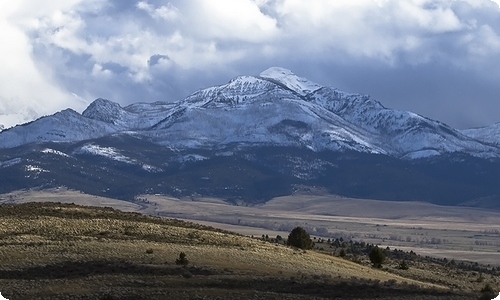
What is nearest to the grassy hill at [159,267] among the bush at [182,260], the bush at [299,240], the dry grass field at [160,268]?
the dry grass field at [160,268]

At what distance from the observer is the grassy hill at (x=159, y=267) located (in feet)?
189

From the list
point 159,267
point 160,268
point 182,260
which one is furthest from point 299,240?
point 160,268

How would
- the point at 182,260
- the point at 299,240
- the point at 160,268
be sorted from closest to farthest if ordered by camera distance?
1. the point at 160,268
2. the point at 182,260
3. the point at 299,240

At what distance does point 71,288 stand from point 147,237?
727 inches

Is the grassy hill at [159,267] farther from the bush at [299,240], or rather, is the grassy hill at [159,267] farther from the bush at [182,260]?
the bush at [299,240]

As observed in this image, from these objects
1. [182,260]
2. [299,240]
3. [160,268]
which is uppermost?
[299,240]

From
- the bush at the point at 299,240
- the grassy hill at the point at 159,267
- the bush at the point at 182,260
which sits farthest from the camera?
the bush at the point at 299,240

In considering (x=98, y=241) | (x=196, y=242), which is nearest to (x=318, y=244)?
(x=196, y=242)

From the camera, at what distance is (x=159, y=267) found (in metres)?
63.4

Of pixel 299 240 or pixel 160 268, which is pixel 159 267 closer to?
pixel 160 268

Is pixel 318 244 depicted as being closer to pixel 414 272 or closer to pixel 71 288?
pixel 414 272

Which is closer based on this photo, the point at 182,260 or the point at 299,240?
the point at 182,260

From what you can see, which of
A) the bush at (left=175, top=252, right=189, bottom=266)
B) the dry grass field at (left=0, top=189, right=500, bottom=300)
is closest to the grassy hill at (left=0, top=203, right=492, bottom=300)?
the dry grass field at (left=0, top=189, right=500, bottom=300)

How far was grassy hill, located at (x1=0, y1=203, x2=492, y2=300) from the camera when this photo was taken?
57750 mm
